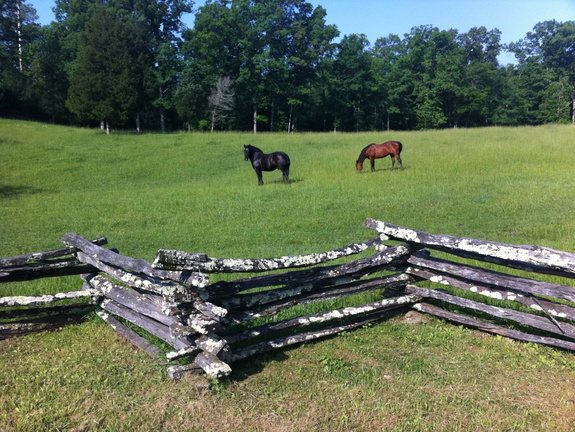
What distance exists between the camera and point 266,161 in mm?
20922

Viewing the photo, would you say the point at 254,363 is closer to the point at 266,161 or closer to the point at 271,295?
the point at 271,295

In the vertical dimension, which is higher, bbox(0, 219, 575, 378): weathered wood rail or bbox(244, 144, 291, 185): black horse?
bbox(244, 144, 291, 185): black horse

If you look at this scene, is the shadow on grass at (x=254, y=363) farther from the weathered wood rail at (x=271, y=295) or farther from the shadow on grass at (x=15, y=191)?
the shadow on grass at (x=15, y=191)

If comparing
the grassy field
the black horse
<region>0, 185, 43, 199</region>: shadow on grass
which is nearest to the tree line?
the grassy field

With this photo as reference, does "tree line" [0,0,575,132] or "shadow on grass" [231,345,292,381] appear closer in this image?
"shadow on grass" [231,345,292,381]

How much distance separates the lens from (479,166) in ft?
73.1

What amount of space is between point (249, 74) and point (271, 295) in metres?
55.5

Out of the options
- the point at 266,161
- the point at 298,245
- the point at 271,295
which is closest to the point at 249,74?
the point at 266,161

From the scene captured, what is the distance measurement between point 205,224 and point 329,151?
19.0m

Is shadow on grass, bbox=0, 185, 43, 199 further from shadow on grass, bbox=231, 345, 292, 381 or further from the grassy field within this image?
shadow on grass, bbox=231, 345, 292, 381

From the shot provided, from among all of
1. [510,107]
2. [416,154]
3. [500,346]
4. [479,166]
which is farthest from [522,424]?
[510,107]

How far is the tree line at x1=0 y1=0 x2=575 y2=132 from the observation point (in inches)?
1821

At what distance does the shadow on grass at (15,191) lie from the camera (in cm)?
1953

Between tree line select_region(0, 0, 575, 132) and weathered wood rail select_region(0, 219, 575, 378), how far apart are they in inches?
1608
